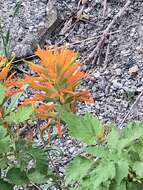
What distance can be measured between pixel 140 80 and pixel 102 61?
1.12ft

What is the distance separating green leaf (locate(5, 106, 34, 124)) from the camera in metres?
1.78

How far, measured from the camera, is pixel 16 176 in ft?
6.14

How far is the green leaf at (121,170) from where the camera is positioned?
153 cm

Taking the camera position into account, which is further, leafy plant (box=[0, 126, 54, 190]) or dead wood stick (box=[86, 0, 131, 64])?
dead wood stick (box=[86, 0, 131, 64])

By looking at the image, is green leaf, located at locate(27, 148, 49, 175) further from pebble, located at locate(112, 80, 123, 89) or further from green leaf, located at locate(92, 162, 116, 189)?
pebble, located at locate(112, 80, 123, 89)

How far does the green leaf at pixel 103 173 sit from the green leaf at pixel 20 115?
0.34 metres

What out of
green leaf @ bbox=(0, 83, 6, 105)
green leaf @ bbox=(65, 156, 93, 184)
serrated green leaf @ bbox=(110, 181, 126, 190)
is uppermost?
green leaf @ bbox=(0, 83, 6, 105)

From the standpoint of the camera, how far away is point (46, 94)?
74.2 inches

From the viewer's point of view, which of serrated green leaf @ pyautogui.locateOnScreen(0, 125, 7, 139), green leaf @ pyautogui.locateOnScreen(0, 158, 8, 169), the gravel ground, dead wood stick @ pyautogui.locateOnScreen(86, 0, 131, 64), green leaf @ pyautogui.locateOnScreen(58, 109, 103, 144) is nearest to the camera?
green leaf @ pyautogui.locateOnScreen(58, 109, 103, 144)

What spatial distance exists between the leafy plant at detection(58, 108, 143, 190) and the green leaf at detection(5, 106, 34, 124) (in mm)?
156

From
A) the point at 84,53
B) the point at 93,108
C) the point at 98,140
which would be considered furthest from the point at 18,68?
the point at 98,140

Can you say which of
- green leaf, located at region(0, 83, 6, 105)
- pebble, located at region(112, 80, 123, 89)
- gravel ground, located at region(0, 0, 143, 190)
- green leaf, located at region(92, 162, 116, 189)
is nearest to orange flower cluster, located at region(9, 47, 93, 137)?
green leaf, located at region(0, 83, 6, 105)

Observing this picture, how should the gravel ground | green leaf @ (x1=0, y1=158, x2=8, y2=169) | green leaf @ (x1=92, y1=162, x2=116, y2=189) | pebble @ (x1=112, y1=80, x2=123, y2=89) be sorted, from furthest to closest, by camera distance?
pebble @ (x1=112, y1=80, x2=123, y2=89) < the gravel ground < green leaf @ (x1=0, y1=158, x2=8, y2=169) < green leaf @ (x1=92, y1=162, x2=116, y2=189)

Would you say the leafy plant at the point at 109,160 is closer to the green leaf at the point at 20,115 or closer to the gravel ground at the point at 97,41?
the green leaf at the point at 20,115
